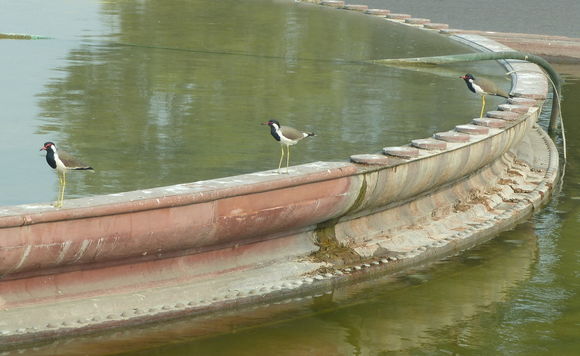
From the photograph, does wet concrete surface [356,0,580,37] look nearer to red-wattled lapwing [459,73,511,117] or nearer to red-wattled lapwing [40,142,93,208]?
red-wattled lapwing [459,73,511,117]

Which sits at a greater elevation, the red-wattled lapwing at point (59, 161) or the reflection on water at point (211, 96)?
the red-wattled lapwing at point (59, 161)

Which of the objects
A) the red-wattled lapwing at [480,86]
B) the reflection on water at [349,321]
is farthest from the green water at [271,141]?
the red-wattled lapwing at [480,86]

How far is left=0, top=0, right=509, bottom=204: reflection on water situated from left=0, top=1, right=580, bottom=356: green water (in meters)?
0.03

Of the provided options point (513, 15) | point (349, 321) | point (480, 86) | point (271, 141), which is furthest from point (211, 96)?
point (513, 15)

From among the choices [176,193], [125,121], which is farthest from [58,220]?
[125,121]

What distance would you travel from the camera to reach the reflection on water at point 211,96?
10.8 meters

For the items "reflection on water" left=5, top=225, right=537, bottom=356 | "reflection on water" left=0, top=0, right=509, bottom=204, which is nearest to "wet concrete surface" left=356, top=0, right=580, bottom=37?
"reflection on water" left=0, top=0, right=509, bottom=204

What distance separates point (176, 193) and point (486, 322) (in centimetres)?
293

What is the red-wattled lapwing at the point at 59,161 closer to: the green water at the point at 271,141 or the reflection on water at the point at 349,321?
the green water at the point at 271,141

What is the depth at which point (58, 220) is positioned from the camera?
26.7 ft

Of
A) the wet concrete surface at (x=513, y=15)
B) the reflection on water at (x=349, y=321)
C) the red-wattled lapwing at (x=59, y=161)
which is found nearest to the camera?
the red-wattled lapwing at (x=59, y=161)

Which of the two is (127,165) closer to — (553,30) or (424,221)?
(424,221)

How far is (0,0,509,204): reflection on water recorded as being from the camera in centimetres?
1082

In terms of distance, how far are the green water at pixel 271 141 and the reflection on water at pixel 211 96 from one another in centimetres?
3
